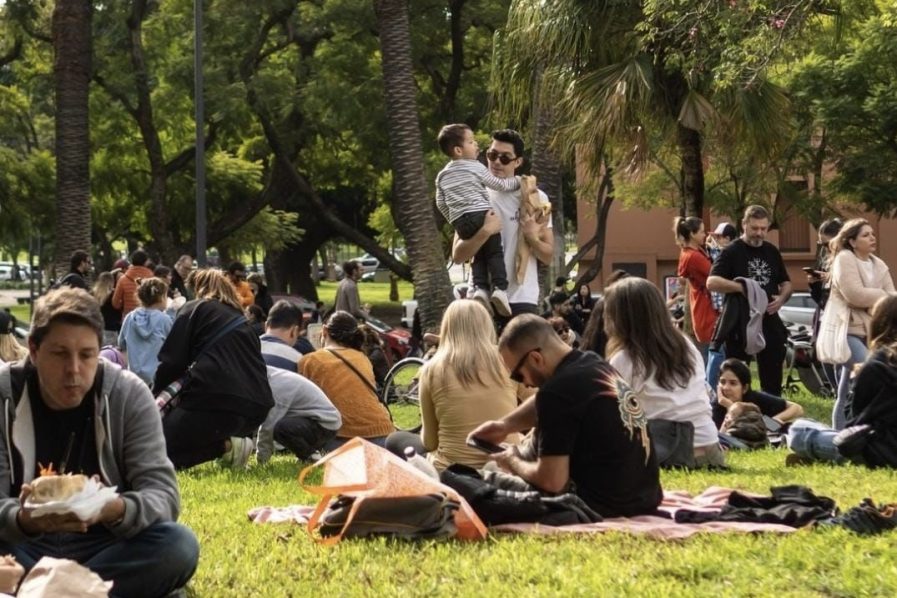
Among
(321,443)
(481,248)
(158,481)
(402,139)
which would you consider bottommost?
(321,443)

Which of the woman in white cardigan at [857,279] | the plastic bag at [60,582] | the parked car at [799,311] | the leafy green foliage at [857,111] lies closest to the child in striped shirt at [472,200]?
the woman in white cardigan at [857,279]

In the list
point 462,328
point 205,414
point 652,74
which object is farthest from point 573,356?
point 652,74

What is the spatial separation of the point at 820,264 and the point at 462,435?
26.8ft

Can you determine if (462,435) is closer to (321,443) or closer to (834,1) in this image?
(321,443)

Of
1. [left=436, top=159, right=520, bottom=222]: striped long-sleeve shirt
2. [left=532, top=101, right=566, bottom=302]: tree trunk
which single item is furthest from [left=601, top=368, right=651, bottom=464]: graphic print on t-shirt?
[left=532, top=101, right=566, bottom=302]: tree trunk

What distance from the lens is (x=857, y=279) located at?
11914 mm

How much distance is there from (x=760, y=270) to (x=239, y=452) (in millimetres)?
5139

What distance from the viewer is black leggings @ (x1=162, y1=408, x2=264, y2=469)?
35.4 ft

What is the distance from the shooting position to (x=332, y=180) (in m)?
40.6

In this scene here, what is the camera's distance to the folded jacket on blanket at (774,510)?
7.26m

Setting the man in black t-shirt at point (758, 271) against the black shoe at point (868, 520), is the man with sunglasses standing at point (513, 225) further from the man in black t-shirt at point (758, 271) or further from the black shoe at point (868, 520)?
the black shoe at point (868, 520)

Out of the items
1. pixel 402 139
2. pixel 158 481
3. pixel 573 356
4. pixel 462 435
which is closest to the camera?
pixel 158 481

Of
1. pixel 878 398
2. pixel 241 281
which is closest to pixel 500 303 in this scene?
pixel 878 398

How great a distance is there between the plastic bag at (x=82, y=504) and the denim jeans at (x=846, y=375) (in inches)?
284
